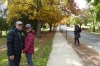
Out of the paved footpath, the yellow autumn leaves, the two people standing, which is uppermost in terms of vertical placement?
the yellow autumn leaves

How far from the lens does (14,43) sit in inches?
226

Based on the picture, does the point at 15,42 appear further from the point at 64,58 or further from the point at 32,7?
the point at 32,7

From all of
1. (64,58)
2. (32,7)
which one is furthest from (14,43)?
(32,7)

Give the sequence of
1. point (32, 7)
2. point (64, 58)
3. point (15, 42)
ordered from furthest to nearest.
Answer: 1. point (32, 7)
2. point (64, 58)
3. point (15, 42)

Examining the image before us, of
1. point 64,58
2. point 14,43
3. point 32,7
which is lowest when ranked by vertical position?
point 64,58

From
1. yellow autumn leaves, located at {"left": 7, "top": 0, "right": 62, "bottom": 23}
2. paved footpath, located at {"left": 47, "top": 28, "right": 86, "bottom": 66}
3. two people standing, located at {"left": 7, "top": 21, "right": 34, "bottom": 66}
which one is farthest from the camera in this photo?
yellow autumn leaves, located at {"left": 7, "top": 0, "right": 62, "bottom": 23}

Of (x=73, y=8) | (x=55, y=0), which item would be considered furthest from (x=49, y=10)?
(x=73, y=8)

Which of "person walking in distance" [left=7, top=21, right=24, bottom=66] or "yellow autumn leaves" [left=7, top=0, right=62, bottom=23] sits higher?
"yellow autumn leaves" [left=7, top=0, right=62, bottom=23]

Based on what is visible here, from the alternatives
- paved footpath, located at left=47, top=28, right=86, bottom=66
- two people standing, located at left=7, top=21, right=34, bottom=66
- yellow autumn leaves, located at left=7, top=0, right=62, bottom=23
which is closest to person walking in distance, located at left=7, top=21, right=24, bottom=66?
two people standing, located at left=7, top=21, right=34, bottom=66

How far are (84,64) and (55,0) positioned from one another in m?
14.7

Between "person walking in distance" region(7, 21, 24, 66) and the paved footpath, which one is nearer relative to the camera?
"person walking in distance" region(7, 21, 24, 66)

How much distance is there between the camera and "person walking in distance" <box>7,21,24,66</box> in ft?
18.5

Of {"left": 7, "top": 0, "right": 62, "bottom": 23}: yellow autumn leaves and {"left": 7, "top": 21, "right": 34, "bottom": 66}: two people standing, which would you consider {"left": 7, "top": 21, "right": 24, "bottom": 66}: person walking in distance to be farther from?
{"left": 7, "top": 0, "right": 62, "bottom": 23}: yellow autumn leaves

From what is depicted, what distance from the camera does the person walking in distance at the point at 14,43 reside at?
18.5 feet
